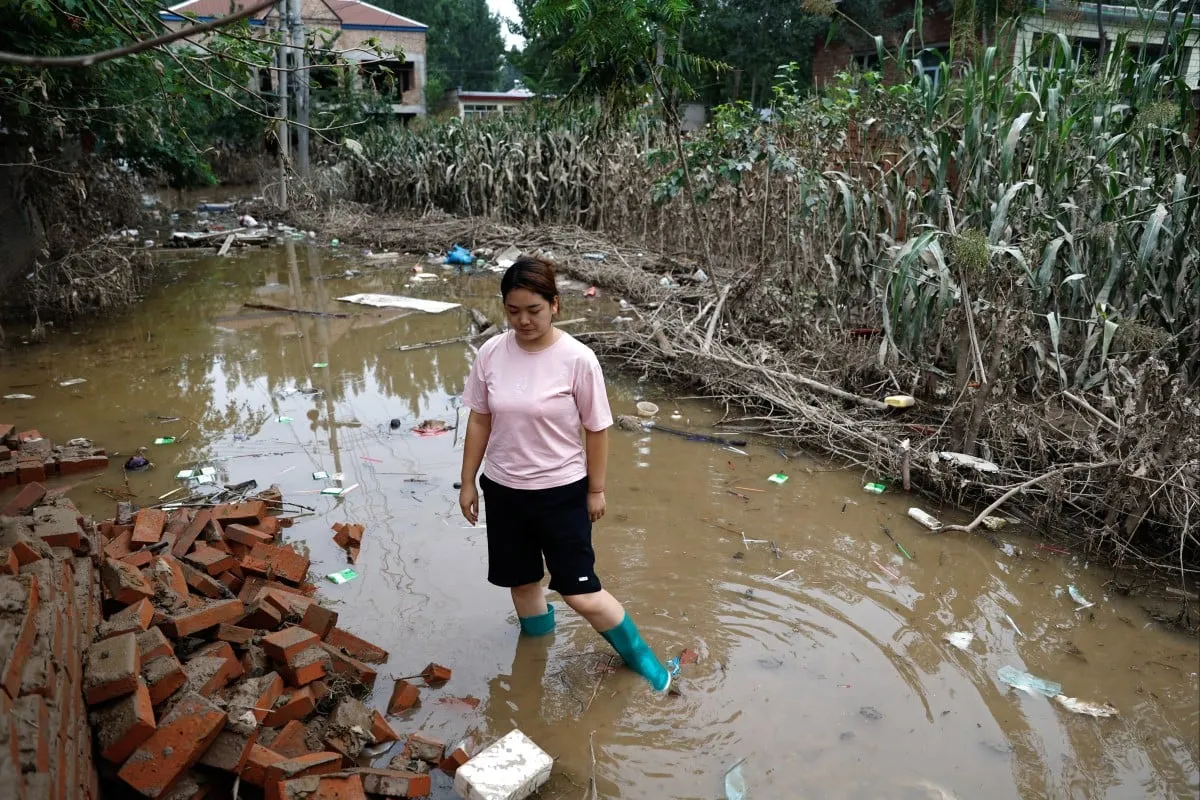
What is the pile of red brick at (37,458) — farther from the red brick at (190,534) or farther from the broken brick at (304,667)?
the broken brick at (304,667)

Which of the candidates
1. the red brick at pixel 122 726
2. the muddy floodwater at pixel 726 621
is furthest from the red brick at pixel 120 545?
the red brick at pixel 122 726

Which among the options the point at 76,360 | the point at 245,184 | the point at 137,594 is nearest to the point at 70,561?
the point at 137,594

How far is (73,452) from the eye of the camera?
179 inches

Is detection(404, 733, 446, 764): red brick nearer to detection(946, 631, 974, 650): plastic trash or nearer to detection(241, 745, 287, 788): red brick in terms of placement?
detection(241, 745, 287, 788): red brick

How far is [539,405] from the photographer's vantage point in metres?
2.47

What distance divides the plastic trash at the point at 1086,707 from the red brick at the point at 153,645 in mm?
2767

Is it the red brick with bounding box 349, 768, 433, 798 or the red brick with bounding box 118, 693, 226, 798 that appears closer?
the red brick with bounding box 118, 693, 226, 798

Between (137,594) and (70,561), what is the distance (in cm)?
22

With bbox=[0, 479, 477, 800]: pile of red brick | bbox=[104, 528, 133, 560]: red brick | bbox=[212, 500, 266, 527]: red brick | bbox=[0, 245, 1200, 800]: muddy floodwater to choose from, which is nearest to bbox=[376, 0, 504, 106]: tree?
bbox=[0, 245, 1200, 800]: muddy floodwater

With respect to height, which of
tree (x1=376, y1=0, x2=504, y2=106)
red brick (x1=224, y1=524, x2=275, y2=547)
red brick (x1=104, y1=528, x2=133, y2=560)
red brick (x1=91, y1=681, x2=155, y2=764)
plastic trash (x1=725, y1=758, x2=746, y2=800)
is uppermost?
tree (x1=376, y1=0, x2=504, y2=106)

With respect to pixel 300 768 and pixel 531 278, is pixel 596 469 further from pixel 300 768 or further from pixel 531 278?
pixel 300 768

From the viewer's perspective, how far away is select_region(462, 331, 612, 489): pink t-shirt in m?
2.49

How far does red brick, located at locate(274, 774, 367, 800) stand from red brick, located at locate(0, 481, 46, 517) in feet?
6.08

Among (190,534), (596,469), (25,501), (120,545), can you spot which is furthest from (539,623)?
(25,501)
